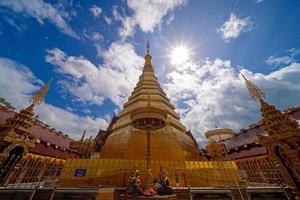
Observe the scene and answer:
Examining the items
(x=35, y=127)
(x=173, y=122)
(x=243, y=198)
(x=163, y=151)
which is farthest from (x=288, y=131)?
(x=35, y=127)

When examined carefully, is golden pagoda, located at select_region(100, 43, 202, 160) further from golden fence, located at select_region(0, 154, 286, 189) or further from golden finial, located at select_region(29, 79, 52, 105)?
golden finial, located at select_region(29, 79, 52, 105)

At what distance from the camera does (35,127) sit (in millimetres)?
18891

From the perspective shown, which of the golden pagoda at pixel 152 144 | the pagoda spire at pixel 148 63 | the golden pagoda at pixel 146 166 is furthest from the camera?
the pagoda spire at pixel 148 63

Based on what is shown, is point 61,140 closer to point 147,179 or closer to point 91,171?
point 91,171

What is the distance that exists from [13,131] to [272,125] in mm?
18628

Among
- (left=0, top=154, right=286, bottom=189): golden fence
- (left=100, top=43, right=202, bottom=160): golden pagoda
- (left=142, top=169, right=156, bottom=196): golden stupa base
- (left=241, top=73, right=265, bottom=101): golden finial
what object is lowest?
(left=142, top=169, right=156, bottom=196): golden stupa base

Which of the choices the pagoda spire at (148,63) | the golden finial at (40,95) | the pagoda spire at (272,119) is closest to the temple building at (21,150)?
the golden finial at (40,95)

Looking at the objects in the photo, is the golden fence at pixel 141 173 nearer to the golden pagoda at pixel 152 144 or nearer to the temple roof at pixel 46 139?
the golden pagoda at pixel 152 144

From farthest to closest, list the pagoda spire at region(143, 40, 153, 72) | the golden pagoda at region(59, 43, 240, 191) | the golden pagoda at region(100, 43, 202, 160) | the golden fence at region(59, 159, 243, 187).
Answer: the pagoda spire at region(143, 40, 153, 72) < the golden pagoda at region(100, 43, 202, 160) < the golden fence at region(59, 159, 243, 187) < the golden pagoda at region(59, 43, 240, 191)

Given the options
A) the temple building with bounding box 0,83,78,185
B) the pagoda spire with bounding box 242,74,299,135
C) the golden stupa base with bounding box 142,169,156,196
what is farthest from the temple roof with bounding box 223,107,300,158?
the temple building with bounding box 0,83,78,185

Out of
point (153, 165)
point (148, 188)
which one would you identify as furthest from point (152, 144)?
point (148, 188)

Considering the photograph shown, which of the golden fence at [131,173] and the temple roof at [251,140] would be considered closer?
Answer: the golden fence at [131,173]

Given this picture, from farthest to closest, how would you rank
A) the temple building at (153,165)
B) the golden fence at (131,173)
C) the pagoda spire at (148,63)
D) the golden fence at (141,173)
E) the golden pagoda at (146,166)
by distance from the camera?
the pagoda spire at (148,63)
the golden fence at (131,173)
the golden fence at (141,173)
the golden pagoda at (146,166)
the temple building at (153,165)

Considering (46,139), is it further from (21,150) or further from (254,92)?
(254,92)
